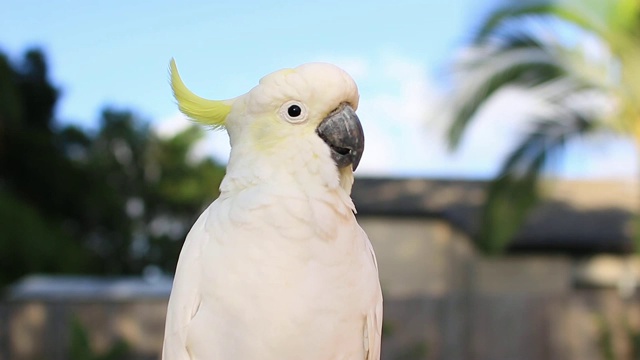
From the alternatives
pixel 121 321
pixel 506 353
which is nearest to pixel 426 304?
pixel 506 353

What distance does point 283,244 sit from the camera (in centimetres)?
167

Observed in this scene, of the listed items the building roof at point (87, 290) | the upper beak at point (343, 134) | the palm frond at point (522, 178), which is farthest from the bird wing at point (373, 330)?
the building roof at point (87, 290)

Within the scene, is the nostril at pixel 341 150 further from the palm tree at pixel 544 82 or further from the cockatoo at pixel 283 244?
the palm tree at pixel 544 82

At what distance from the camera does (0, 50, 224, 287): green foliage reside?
11.2m

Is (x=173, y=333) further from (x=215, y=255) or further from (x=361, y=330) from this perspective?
(x=361, y=330)

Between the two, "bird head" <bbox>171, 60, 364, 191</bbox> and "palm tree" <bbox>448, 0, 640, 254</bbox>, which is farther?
"palm tree" <bbox>448, 0, 640, 254</bbox>

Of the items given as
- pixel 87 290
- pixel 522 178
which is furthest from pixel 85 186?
pixel 522 178

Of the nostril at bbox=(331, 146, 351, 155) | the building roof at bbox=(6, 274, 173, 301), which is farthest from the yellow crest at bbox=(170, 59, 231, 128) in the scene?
the building roof at bbox=(6, 274, 173, 301)

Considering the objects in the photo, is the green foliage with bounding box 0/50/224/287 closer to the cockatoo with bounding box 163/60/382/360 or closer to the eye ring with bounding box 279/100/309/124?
the cockatoo with bounding box 163/60/382/360

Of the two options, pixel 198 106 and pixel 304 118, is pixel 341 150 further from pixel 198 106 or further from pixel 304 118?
pixel 198 106

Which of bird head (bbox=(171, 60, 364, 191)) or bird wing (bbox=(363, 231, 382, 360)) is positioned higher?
bird head (bbox=(171, 60, 364, 191))

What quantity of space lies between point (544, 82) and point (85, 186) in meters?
11.2

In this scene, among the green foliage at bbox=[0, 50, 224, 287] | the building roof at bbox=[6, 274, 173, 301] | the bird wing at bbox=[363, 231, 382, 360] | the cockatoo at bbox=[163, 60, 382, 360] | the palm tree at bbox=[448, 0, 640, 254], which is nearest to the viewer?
the cockatoo at bbox=[163, 60, 382, 360]

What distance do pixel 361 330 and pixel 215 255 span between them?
0.38 meters
